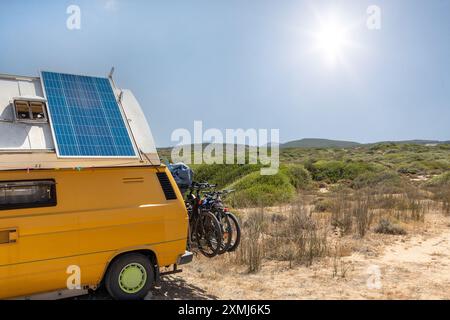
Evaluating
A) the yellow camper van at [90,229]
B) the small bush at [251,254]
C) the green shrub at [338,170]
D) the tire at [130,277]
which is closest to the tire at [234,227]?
the small bush at [251,254]

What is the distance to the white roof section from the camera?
5.43 meters

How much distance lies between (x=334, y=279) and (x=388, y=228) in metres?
5.04

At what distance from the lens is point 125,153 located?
Result: 6.28 metres

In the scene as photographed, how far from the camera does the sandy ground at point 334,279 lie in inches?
271

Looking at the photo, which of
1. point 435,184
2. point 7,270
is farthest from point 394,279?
point 435,184

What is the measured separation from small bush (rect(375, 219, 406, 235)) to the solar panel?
27.9ft

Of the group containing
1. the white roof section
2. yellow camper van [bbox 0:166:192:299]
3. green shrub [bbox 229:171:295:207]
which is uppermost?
the white roof section

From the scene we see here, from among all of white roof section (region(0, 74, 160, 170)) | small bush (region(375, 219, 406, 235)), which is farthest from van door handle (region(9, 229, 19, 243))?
small bush (region(375, 219, 406, 235))

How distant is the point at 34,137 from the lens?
19.3 feet

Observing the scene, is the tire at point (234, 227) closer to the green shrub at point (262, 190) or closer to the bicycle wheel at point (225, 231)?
the bicycle wheel at point (225, 231)

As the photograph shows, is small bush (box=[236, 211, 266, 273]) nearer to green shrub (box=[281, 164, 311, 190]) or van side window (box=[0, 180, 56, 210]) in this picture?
van side window (box=[0, 180, 56, 210])

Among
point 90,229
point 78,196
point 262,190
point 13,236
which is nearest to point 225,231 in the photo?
point 90,229

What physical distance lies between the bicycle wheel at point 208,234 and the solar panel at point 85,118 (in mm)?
2282

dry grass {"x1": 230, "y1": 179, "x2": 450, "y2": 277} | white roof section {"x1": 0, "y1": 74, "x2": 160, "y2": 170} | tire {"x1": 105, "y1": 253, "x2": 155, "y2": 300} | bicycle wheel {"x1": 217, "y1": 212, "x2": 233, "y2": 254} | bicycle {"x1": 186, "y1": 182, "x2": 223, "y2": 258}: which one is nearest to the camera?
white roof section {"x1": 0, "y1": 74, "x2": 160, "y2": 170}
